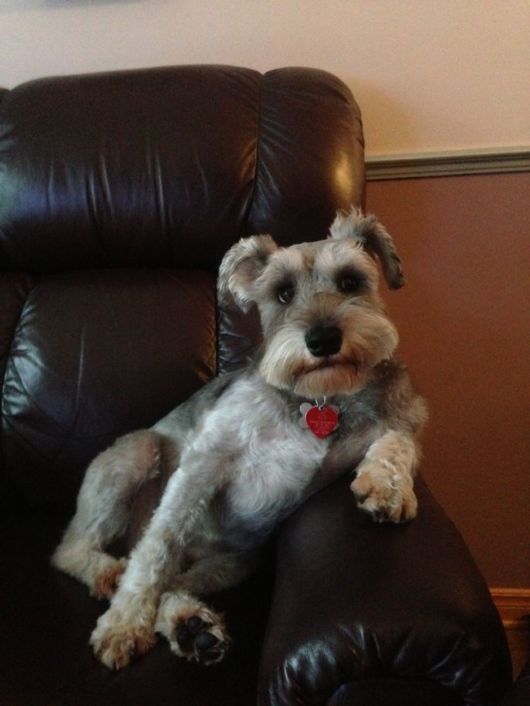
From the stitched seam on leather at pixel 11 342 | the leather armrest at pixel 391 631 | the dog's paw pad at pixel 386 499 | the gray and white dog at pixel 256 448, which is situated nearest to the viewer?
the leather armrest at pixel 391 631

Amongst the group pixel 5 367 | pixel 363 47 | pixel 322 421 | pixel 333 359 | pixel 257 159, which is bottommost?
pixel 5 367

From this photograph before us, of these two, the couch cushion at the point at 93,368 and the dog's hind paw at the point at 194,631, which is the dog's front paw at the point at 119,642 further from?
the couch cushion at the point at 93,368

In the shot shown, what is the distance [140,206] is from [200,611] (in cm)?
125

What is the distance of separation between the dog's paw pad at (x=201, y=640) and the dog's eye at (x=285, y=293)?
82cm

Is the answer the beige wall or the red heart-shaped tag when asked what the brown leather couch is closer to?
the beige wall

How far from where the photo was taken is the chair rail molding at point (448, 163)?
2123 mm

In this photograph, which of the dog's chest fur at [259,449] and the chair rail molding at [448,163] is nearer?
the dog's chest fur at [259,449]

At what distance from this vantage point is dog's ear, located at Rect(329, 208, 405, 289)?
64.3 inches

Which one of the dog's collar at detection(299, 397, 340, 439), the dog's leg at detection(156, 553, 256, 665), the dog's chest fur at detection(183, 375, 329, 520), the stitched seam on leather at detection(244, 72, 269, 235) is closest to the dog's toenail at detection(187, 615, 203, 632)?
the dog's leg at detection(156, 553, 256, 665)

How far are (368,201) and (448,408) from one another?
33.8 inches

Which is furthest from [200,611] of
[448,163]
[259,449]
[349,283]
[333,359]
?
[448,163]

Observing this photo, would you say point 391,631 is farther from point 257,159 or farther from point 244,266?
point 257,159

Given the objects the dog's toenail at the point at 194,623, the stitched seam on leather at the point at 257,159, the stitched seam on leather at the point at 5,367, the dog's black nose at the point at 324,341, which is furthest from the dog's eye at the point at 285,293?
the stitched seam on leather at the point at 5,367

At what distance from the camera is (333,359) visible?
1.38 meters
